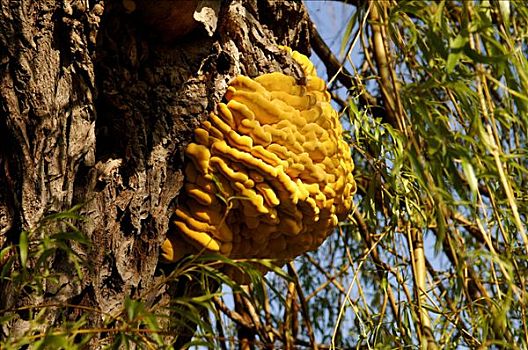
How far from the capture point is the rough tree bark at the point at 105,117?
1.12 m

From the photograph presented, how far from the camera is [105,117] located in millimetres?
1261

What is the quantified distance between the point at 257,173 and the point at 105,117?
0.23 m

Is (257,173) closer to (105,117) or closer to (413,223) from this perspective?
(105,117)

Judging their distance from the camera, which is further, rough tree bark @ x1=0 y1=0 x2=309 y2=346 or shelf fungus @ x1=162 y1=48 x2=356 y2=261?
shelf fungus @ x1=162 y1=48 x2=356 y2=261

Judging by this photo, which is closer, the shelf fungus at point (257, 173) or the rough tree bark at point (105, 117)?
the rough tree bark at point (105, 117)

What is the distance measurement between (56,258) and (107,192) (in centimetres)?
13

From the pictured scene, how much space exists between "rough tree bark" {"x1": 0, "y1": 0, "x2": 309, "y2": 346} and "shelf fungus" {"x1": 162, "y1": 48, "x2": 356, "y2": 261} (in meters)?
0.03

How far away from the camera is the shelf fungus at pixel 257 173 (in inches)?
49.2

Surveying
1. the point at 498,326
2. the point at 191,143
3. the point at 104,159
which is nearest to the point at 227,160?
the point at 191,143

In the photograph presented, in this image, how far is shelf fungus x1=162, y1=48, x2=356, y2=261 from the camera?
1249 mm

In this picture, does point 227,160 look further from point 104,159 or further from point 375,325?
point 375,325

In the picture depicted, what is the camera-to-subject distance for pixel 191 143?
4.20ft

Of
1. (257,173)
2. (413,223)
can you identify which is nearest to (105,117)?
(257,173)

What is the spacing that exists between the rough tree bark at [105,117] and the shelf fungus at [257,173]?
31mm
